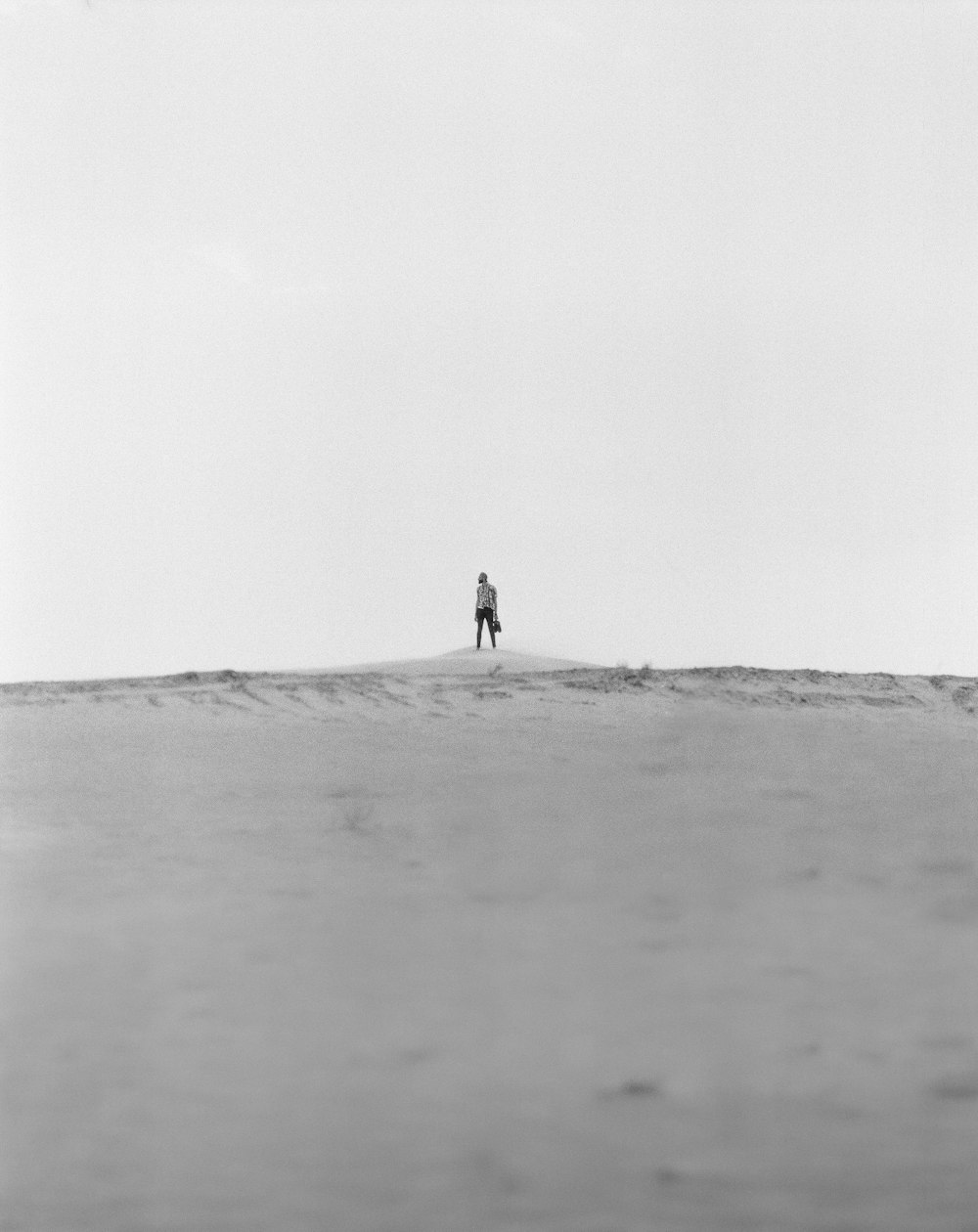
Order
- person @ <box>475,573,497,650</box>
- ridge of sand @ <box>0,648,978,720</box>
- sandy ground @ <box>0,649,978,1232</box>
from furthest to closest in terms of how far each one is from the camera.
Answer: person @ <box>475,573,497,650</box> → ridge of sand @ <box>0,648,978,720</box> → sandy ground @ <box>0,649,978,1232</box>

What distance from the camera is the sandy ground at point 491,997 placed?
238 cm

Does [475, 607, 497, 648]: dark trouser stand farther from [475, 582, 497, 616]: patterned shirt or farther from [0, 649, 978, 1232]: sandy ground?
[0, 649, 978, 1232]: sandy ground

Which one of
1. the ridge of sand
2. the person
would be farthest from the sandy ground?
the person

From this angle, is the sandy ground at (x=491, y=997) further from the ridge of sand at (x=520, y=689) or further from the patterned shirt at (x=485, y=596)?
the patterned shirt at (x=485, y=596)

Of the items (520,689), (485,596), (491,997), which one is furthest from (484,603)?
(491,997)

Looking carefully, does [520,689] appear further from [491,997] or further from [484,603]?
[491,997]

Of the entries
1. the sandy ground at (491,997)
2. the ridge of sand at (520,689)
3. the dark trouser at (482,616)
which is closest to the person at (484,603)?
the dark trouser at (482,616)

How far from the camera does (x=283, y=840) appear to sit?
198 inches

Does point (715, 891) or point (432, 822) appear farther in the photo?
point (432, 822)

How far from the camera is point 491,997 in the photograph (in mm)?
3277

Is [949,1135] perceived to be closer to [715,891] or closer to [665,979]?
[665,979]

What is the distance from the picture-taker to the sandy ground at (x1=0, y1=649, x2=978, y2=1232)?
238 centimetres

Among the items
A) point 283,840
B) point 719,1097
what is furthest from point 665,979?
point 283,840

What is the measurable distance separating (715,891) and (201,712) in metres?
5.78
